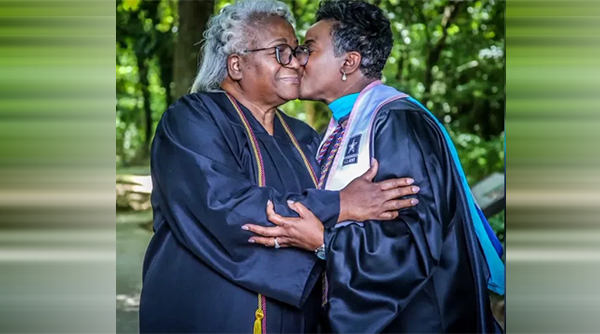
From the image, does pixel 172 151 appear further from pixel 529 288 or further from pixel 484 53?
pixel 484 53

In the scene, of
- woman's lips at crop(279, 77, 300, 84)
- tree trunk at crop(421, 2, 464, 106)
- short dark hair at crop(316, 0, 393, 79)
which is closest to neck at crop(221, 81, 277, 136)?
woman's lips at crop(279, 77, 300, 84)

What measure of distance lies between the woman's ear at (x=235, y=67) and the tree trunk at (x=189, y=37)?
8.55ft

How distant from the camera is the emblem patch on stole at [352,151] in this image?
304cm

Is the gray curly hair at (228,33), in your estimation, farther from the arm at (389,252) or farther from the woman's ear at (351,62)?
the arm at (389,252)

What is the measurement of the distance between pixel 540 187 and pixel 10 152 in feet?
5.73

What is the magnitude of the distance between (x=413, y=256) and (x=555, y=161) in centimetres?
74

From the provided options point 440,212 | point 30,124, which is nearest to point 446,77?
point 440,212

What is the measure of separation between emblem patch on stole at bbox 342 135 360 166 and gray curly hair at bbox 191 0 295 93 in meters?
0.61

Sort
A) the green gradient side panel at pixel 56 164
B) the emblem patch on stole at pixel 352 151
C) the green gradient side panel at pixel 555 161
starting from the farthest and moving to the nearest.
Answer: the emblem patch on stole at pixel 352 151, the green gradient side panel at pixel 56 164, the green gradient side panel at pixel 555 161

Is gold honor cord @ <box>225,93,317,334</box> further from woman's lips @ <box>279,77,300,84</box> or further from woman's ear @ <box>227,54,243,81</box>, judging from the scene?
woman's lips @ <box>279,77,300,84</box>

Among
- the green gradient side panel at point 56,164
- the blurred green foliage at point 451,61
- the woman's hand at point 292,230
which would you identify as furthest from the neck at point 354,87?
the blurred green foliage at point 451,61

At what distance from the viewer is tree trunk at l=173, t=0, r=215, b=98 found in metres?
5.76

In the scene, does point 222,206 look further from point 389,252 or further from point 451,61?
point 451,61

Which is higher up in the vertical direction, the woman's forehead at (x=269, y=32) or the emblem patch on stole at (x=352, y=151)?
the woman's forehead at (x=269, y=32)
